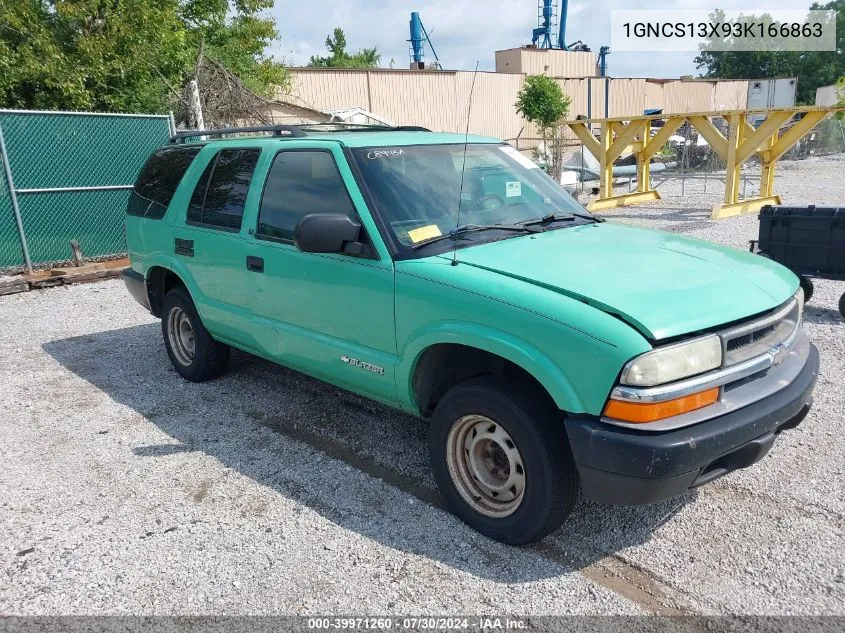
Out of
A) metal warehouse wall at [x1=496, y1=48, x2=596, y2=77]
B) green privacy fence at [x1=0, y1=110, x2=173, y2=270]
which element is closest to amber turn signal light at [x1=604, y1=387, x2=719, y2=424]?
green privacy fence at [x1=0, y1=110, x2=173, y2=270]

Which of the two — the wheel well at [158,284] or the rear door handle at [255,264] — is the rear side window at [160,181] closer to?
the wheel well at [158,284]

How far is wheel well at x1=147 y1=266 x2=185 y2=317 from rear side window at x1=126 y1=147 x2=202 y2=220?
49cm

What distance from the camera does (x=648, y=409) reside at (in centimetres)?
267

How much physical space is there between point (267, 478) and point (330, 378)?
696mm

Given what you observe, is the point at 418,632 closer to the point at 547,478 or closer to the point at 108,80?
the point at 547,478

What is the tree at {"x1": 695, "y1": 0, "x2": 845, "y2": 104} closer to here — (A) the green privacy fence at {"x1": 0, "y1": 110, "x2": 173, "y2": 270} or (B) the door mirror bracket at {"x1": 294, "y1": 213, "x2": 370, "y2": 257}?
(A) the green privacy fence at {"x1": 0, "y1": 110, "x2": 173, "y2": 270}

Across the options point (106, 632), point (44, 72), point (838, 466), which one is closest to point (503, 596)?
point (106, 632)

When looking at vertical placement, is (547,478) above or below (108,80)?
below

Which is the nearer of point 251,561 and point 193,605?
point 193,605

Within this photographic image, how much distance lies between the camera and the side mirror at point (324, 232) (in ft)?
11.4

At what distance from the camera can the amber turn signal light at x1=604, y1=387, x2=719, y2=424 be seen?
2.67 m

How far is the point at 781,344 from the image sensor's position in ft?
10.4

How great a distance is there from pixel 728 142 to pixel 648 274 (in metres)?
12.2

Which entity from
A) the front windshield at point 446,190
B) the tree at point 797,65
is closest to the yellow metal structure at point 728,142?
the front windshield at point 446,190
